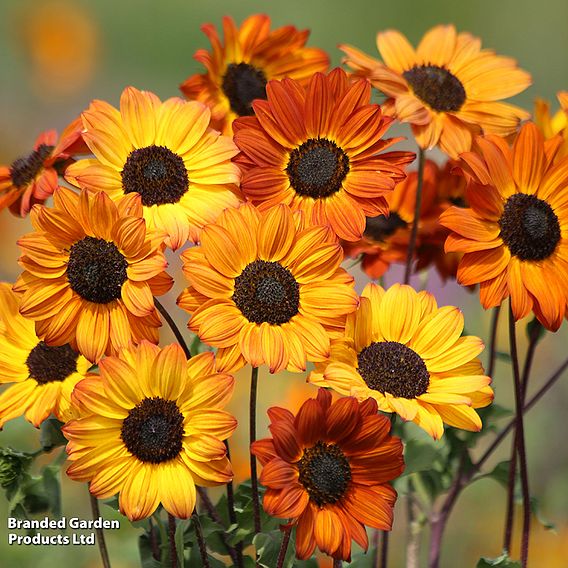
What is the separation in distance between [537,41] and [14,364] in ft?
12.4

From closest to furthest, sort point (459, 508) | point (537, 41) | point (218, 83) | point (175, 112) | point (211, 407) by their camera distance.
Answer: point (211, 407) → point (175, 112) → point (218, 83) → point (459, 508) → point (537, 41)

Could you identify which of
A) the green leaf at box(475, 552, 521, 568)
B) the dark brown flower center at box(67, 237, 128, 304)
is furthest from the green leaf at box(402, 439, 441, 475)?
the dark brown flower center at box(67, 237, 128, 304)

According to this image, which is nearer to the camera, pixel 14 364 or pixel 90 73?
pixel 14 364

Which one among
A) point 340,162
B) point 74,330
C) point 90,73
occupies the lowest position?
point 74,330

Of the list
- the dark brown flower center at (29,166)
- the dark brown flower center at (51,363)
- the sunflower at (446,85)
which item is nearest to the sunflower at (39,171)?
the dark brown flower center at (29,166)

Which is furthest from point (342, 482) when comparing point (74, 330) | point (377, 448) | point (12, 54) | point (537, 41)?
point (537, 41)

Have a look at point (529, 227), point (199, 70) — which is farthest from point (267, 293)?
point (199, 70)

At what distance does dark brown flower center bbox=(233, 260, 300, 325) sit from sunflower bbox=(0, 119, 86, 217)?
163 mm

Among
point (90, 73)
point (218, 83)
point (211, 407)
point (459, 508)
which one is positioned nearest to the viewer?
point (211, 407)

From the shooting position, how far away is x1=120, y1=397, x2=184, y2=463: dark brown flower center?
22.4 inches

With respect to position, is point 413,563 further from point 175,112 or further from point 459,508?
point 459,508

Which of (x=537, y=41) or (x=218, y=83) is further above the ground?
(x=537, y=41)

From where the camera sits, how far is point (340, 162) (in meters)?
0.67

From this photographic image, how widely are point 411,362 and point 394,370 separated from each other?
0.02 m
